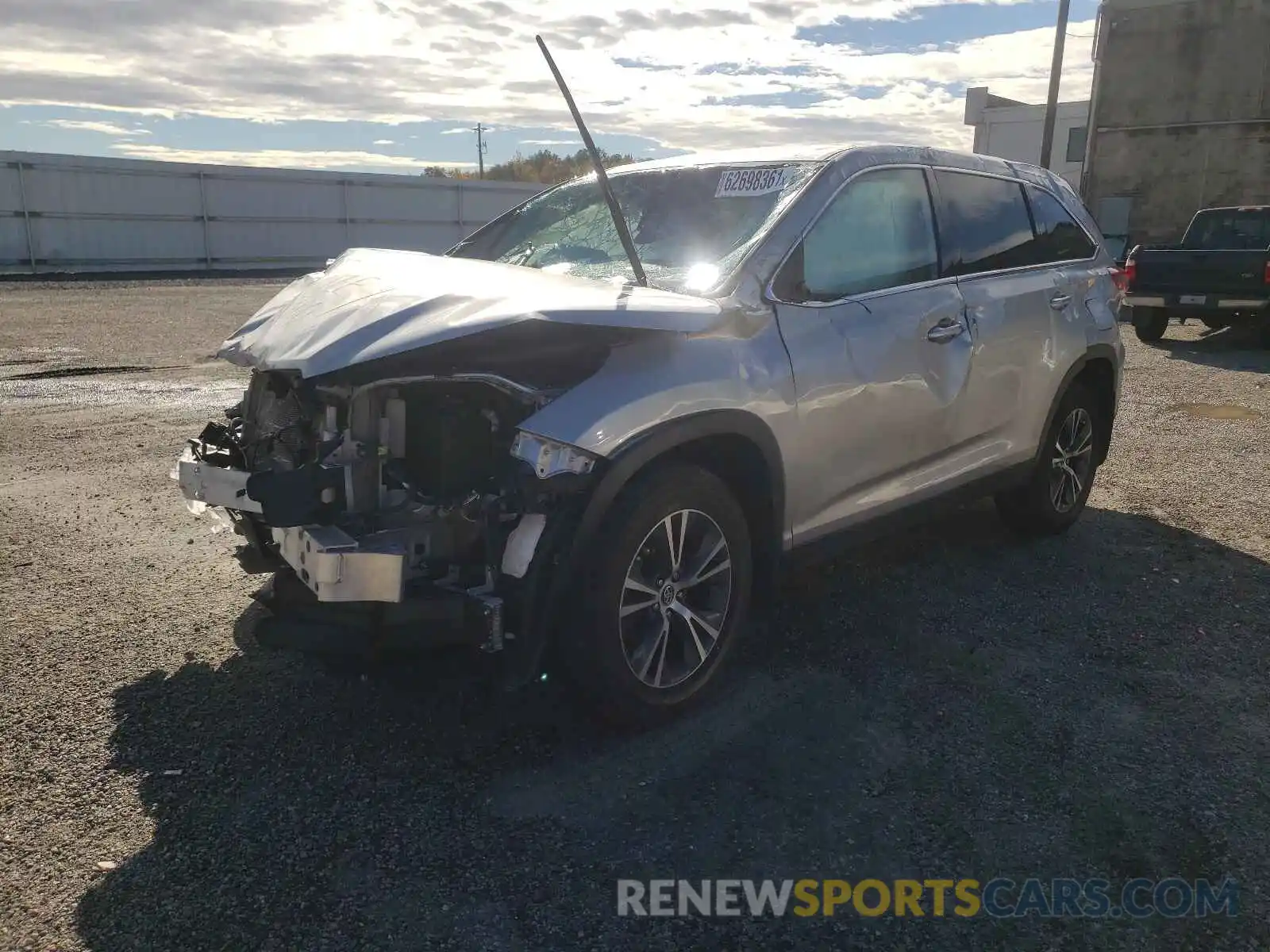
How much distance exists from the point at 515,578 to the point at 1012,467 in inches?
118

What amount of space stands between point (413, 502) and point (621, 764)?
3.44ft

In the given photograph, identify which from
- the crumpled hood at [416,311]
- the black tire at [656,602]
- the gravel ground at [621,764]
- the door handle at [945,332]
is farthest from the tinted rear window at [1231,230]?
the crumpled hood at [416,311]

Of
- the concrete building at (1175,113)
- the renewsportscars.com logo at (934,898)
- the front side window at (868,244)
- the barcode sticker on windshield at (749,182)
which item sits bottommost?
the renewsportscars.com logo at (934,898)

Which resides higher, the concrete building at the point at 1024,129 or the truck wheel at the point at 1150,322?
the concrete building at the point at 1024,129

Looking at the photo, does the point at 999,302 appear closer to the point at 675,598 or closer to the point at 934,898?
the point at 675,598

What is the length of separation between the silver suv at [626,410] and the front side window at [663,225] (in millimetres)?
14

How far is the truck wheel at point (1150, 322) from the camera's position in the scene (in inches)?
560

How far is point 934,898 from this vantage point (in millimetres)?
2607

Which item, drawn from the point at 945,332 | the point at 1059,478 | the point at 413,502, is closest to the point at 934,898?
the point at 413,502

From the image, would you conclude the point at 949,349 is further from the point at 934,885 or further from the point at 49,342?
the point at 49,342

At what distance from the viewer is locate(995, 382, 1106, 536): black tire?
5.25 m

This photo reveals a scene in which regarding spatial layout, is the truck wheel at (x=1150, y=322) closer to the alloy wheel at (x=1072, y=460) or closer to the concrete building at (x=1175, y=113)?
the alloy wheel at (x=1072, y=460)

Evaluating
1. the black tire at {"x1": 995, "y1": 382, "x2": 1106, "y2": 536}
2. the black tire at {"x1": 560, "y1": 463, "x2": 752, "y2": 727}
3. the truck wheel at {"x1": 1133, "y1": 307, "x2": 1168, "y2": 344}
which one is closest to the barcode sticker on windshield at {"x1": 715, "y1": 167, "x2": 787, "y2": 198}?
the black tire at {"x1": 560, "y1": 463, "x2": 752, "y2": 727}

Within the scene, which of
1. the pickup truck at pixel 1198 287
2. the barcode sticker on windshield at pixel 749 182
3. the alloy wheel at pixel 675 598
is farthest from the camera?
the pickup truck at pixel 1198 287
